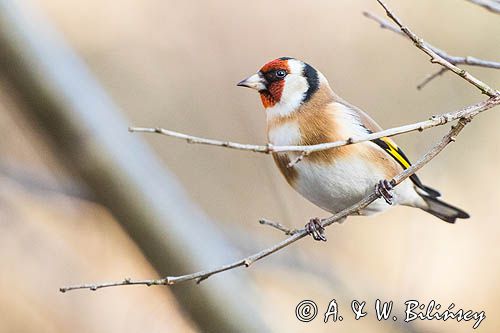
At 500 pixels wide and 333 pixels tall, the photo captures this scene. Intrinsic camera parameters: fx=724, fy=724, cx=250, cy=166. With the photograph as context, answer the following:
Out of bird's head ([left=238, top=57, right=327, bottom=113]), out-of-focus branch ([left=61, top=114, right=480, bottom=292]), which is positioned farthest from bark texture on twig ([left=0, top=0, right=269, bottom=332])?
out-of-focus branch ([left=61, top=114, right=480, bottom=292])

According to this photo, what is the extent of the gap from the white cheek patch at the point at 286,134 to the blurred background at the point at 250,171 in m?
0.85

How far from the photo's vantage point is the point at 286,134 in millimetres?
2496

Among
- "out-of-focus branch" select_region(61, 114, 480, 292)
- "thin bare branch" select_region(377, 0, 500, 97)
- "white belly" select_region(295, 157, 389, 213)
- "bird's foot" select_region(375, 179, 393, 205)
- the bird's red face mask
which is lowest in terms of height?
"out-of-focus branch" select_region(61, 114, 480, 292)

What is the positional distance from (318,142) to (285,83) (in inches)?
9.5

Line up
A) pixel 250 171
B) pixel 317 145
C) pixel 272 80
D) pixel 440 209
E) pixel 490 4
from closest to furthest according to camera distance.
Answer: pixel 317 145
pixel 490 4
pixel 272 80
pixel 440 209
pixel 250 171

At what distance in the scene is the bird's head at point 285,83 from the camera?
7.55ft

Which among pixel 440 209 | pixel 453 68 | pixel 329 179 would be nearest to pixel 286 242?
pixel 453 68

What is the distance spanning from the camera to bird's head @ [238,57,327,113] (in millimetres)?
2303

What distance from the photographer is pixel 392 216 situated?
5738 mm

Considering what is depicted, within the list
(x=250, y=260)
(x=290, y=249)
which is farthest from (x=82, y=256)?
(x=250, y=260)

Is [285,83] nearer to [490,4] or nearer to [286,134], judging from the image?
[286,134]

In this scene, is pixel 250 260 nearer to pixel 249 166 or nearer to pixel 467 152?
pixel 249 166

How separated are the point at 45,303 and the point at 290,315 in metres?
2.01

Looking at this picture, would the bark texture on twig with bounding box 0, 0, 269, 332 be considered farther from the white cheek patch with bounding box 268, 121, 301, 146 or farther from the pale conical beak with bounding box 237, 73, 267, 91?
the pale conical beak with bounding box 237, 73, 267, 91
